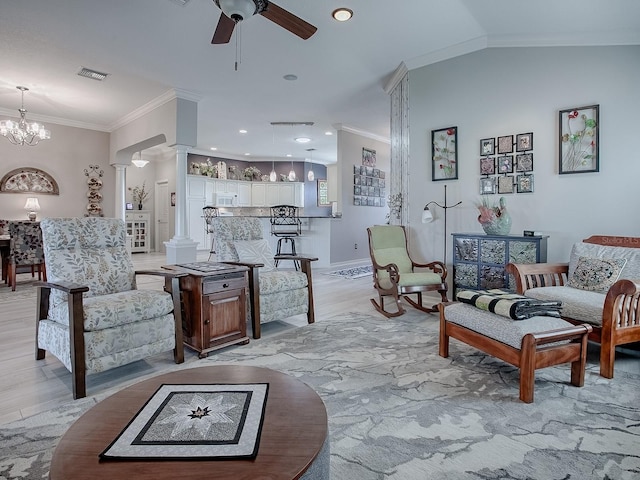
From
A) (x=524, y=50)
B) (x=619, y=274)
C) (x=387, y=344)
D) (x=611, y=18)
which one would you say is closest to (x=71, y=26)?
(x=387, y=344)

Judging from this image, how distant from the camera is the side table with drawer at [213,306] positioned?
2643 millimetres

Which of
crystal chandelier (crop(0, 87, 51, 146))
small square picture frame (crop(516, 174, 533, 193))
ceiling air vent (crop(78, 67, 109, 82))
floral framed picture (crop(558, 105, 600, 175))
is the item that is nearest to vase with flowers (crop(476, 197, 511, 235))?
small square picture frame (crop(516, 174, 533, 193))

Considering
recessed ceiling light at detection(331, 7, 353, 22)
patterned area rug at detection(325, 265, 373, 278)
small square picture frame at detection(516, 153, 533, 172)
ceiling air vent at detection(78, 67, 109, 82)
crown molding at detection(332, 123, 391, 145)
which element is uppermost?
crown molding at detection(332, 123, 391, 145)

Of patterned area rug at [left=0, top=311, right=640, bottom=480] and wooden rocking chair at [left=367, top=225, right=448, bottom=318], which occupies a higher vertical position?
wooden rocking chair at [left=367, top=225, right=448, bottom=318]

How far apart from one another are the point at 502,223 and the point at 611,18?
199cm

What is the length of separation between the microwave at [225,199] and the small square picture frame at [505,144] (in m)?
8.14

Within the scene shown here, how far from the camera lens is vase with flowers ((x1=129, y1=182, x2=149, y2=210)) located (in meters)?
9.84

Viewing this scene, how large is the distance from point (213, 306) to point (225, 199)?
27.3ft

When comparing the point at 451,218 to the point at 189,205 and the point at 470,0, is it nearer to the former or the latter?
the point at 470,0

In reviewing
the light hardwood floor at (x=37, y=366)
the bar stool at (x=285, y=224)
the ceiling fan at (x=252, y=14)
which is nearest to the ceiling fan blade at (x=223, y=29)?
the ceiling fan at (x=252, y=14)

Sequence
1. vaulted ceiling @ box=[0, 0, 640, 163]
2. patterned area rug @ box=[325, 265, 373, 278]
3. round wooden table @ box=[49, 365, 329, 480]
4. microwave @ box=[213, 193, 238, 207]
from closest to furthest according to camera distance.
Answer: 1. round wooden table @ box=[49, 365, 329, 480]
2. vaulted ceiling @ box=[0, 0, 640, 163]
3. patterned area rug @ box=[325, 265, 373, 278]
4. microwave @ box=[213, 193, 238, 207]

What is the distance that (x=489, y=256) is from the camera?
3.65m

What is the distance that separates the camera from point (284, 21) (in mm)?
2592

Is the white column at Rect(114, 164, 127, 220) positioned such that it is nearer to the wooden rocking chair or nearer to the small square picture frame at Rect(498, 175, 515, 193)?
the wooden rocking chair
